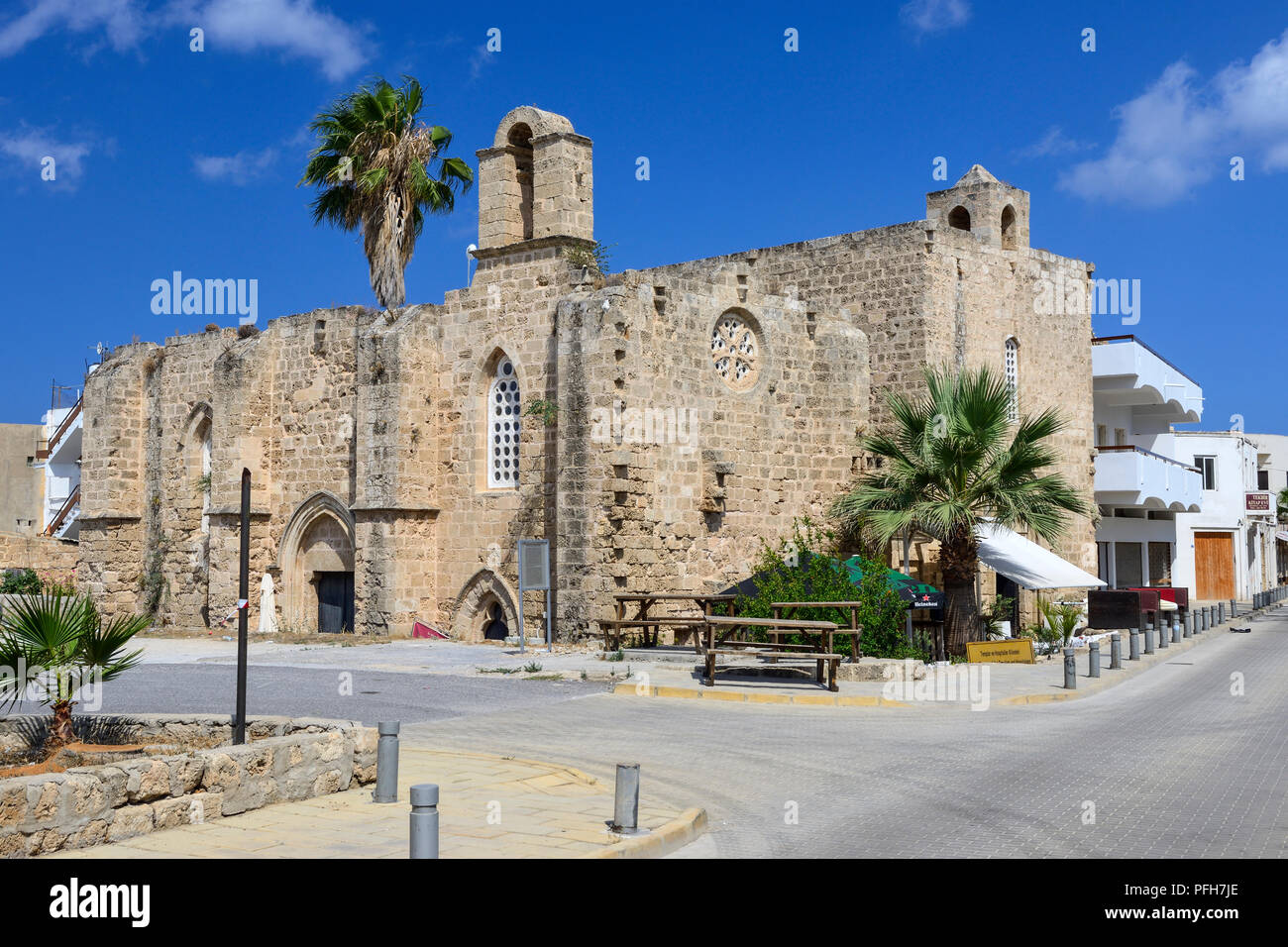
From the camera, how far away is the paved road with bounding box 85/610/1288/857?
7.74 m

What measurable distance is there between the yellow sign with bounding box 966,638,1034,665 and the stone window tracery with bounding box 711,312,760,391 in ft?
23.1

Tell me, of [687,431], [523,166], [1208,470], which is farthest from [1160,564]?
[523,166]

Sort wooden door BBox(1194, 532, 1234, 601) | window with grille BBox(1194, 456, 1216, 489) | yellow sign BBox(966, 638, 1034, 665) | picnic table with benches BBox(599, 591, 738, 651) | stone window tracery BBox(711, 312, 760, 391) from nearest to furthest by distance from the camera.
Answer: picnic table with benches BBox(599, 591, 738, 651)
yellow sign BBox(966, 638, 1034, 665)
stone window tracery BBox(711, 312, 760, 391)
wooden door BBox(1194, 532, 1234, 601)
window with grille BBox(1194, 456, 1216, 489)

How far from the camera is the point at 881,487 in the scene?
20.9 metres

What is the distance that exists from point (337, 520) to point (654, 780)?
17.4 metres

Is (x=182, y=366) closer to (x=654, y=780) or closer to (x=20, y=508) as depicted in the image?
(x=654, y=780)

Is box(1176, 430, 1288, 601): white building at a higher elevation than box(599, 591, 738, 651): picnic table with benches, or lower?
higher

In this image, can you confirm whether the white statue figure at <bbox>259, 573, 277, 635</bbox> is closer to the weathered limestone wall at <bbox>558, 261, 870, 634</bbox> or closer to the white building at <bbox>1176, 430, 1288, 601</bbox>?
the weathered limestone wall at <bbox>558, 261, 870, 634</bbox>

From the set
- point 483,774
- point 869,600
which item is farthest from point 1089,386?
point 483,774

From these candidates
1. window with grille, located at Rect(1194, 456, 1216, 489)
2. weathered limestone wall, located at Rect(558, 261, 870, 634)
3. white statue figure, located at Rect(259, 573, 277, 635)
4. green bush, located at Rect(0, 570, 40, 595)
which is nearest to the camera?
weathered limestone wall, located at Rect(558, 261, 870, 634)

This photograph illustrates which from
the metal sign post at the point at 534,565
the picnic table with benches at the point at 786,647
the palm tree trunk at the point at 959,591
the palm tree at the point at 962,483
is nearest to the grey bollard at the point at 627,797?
the picnic table with benches at the point at 786,647

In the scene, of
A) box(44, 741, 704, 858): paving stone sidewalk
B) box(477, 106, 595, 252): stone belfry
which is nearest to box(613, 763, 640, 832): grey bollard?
box(44, 741, 704, 858): paving stone sidewalk

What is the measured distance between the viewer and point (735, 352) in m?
23.8

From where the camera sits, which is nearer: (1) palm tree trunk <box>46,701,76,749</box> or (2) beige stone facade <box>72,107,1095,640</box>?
(1) palm tree trunk <box>46,701,76,749</box>
